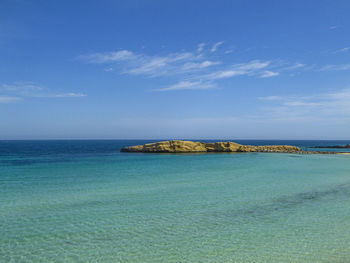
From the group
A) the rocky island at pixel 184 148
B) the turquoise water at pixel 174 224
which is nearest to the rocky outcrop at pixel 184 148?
the rocky island at pixel 184 148

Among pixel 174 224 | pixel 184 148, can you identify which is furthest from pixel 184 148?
pixel 174 224

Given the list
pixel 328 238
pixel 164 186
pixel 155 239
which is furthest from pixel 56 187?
pixel 328 238

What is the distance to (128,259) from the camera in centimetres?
669

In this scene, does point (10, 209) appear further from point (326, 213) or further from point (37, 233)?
point (326, 213)

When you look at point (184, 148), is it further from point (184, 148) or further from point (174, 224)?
point (174, 224)

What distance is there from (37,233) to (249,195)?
34.1ft

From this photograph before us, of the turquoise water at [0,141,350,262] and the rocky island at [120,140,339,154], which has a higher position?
the rocky island at [120,140,339,154]

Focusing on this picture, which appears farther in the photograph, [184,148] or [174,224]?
[184,148]

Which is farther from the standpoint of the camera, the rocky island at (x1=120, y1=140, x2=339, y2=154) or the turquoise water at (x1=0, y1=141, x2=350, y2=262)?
the rocky island at (x1=120, y1=140, x2=339, y2=154)

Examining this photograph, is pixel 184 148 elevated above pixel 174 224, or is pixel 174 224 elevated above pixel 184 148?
pixel 184 148

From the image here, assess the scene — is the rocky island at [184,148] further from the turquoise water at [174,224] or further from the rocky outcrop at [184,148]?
the turquoise water at [174,224]

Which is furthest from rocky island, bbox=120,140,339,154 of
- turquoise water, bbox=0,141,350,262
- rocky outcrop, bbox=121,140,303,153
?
turquoise water, bbox=0,141,350,262

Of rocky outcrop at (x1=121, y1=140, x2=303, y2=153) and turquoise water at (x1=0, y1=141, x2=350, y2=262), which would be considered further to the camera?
rocky outcrop at (x1=121, y1=140, x2=303, y2=153)

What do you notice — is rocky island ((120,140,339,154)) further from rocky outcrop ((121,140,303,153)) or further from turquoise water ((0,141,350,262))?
turquoise water ((0,141,350,262))
